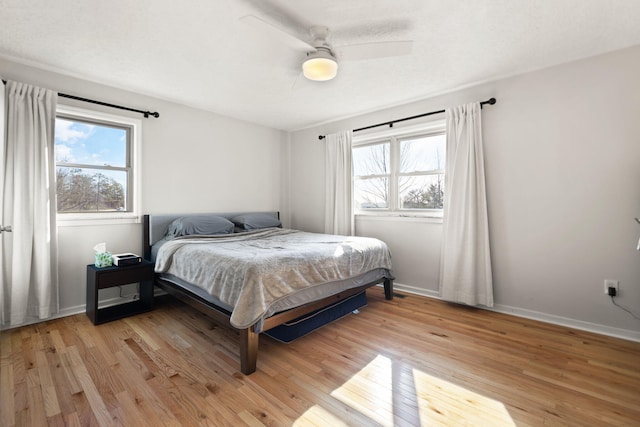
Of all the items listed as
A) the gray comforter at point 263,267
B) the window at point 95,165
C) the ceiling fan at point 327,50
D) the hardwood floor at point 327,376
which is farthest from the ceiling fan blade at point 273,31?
the window at point 95,165

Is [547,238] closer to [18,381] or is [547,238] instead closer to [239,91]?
[239,91]

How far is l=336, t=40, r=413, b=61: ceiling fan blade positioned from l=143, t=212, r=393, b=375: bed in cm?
161

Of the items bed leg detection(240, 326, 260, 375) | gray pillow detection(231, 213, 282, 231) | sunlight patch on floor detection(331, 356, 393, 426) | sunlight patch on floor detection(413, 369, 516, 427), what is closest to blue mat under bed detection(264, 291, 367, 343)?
bed leg detection(240, 326, 260, 375)

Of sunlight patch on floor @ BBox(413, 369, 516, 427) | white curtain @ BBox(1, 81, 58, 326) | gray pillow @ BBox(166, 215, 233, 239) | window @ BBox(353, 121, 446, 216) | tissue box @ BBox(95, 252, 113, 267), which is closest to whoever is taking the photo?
sunlight patch on floor @ BBox(413, 369, 516, 427)

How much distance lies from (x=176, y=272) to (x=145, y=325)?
21.8 inches

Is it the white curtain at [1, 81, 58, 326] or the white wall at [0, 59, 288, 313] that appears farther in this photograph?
the white wall at [0, 59, 288, 313]

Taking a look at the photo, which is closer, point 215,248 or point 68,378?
point 68,378

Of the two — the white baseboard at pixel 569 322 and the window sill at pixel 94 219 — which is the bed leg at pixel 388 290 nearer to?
the white baseboard at pixel 569 322

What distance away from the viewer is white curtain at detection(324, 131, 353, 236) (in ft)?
13.8

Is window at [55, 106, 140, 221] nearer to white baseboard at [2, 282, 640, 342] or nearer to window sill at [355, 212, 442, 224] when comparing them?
white baseboard at [2, 282, 640, 342]

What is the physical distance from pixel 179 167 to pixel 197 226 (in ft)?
2.93

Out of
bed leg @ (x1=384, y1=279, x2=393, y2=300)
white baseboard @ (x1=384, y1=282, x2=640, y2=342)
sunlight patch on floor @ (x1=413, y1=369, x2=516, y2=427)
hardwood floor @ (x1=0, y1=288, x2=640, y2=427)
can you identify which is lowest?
sunlight patch on floor @ (x1=413, y1=369, x2=516, y2=427)

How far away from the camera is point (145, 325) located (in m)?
2.72

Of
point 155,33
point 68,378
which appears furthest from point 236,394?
point 155,33
